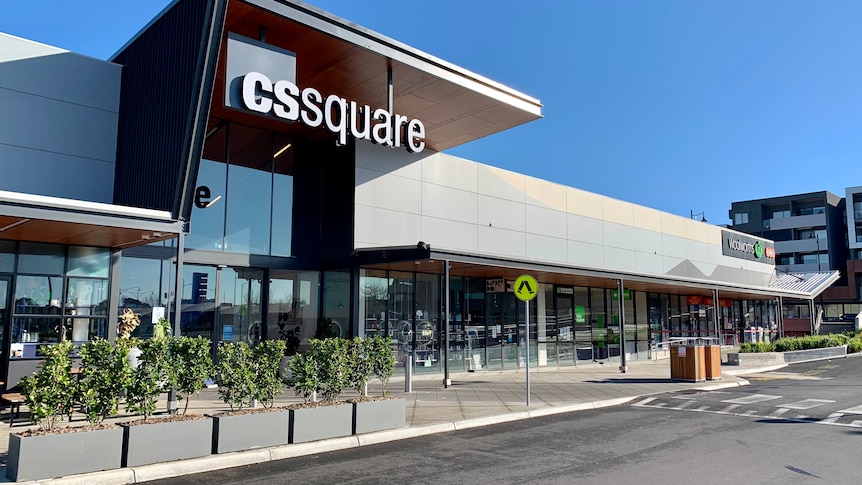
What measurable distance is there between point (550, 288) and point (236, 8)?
1685 cm

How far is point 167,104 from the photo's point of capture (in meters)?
13.5

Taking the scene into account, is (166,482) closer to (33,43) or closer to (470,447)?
(470,447)

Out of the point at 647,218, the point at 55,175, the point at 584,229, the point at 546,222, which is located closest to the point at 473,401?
the point at 55,175

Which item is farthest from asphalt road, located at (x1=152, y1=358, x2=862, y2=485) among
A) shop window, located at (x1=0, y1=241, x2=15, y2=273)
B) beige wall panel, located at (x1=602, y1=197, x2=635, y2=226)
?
beige wall panel, located at (x1=602, y1=197, x2=635, y2=226)

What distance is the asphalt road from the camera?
25.8ft

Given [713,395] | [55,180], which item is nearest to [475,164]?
[713,395]

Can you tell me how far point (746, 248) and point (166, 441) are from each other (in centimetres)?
4056

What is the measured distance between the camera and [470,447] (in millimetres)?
9836

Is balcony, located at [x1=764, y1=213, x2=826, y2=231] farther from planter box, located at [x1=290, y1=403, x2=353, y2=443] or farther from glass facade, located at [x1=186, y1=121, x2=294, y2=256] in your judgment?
planter box, located at [x1=290, y1=403, x2=353, y2=443]

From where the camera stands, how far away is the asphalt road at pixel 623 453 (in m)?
7.86

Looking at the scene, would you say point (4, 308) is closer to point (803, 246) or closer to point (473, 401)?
point (473, 401)

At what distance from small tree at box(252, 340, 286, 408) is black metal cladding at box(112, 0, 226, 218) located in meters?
4.24

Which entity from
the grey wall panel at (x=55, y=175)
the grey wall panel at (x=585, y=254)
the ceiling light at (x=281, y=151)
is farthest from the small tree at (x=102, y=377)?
the grey wall panel at (x=585, y=254)

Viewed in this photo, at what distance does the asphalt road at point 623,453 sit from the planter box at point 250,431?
1.83 feet
